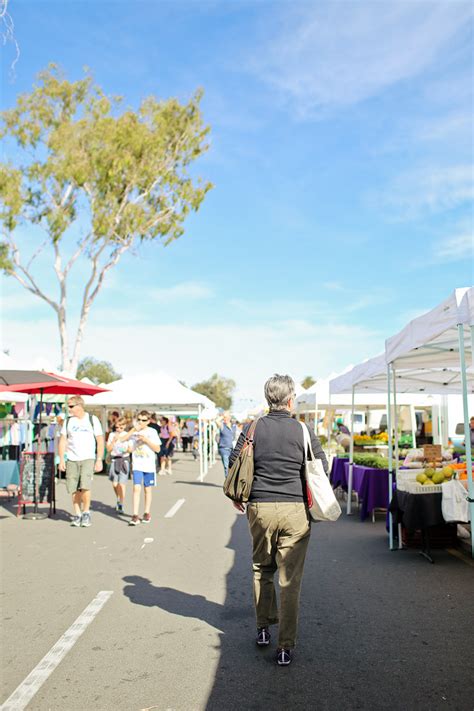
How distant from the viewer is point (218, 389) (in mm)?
109500

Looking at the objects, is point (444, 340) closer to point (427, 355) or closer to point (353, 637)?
point (427, 355)

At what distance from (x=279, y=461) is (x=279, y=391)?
1.69 ft

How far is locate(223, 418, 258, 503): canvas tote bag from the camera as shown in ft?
14.5

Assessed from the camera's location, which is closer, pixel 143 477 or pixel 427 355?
pixel 427 355

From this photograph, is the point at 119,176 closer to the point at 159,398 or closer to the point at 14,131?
the point at 14,131

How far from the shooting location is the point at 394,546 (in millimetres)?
8477

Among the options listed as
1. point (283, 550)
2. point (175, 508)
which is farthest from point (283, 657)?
point (175, 508)

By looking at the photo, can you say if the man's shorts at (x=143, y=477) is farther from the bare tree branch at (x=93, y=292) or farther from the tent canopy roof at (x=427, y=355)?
the bare tree branch at (x=93, y=292)

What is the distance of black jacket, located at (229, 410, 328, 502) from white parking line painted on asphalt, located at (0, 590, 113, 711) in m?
1.73

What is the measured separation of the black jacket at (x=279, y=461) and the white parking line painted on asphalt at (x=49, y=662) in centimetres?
173

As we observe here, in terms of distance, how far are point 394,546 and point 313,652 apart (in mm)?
4276

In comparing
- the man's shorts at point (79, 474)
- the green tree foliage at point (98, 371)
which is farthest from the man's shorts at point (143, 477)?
the green tree foliage at point (98, 371)

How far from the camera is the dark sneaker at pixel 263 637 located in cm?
460

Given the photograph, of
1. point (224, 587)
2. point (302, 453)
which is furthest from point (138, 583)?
point (302, 453)
